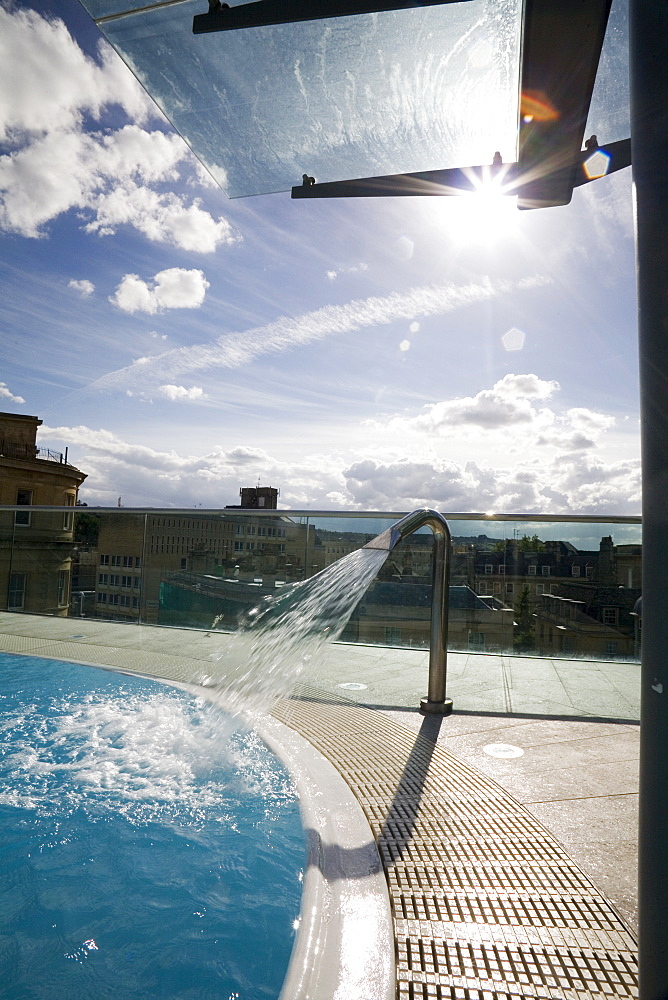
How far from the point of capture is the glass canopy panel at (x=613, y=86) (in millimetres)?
2246

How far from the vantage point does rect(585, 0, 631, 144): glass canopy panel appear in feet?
7.37

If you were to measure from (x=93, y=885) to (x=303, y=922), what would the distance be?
988 millimetres

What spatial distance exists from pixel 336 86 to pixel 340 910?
3.28m

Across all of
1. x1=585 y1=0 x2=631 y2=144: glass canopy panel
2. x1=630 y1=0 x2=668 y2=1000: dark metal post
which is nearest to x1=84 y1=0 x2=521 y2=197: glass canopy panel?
x1=585 y1=0 x2=631 y2=144: glass canopy panel

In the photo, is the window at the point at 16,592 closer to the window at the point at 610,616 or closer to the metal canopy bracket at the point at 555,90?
the window at the point at 610,616

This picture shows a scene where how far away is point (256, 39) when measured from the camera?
8.07 ft

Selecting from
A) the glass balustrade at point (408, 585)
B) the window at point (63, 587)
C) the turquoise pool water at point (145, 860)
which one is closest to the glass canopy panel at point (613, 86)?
the glass balustrade at point (408, 585)

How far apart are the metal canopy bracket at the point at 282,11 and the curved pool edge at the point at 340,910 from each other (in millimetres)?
3031

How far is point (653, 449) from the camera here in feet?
3.52

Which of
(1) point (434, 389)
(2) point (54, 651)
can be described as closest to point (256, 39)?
(2) point (54, 651)

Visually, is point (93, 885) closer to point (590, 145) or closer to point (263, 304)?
point (590, 145)

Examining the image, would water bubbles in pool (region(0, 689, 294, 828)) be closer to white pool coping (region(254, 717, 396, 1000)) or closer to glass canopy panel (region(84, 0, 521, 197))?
white pool coping (region(254, 717, 396, 1000))

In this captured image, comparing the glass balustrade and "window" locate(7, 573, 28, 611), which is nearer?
the glass balustrade

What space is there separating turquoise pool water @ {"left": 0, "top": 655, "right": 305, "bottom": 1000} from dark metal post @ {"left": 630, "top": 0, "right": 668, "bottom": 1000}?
3.59 ft
